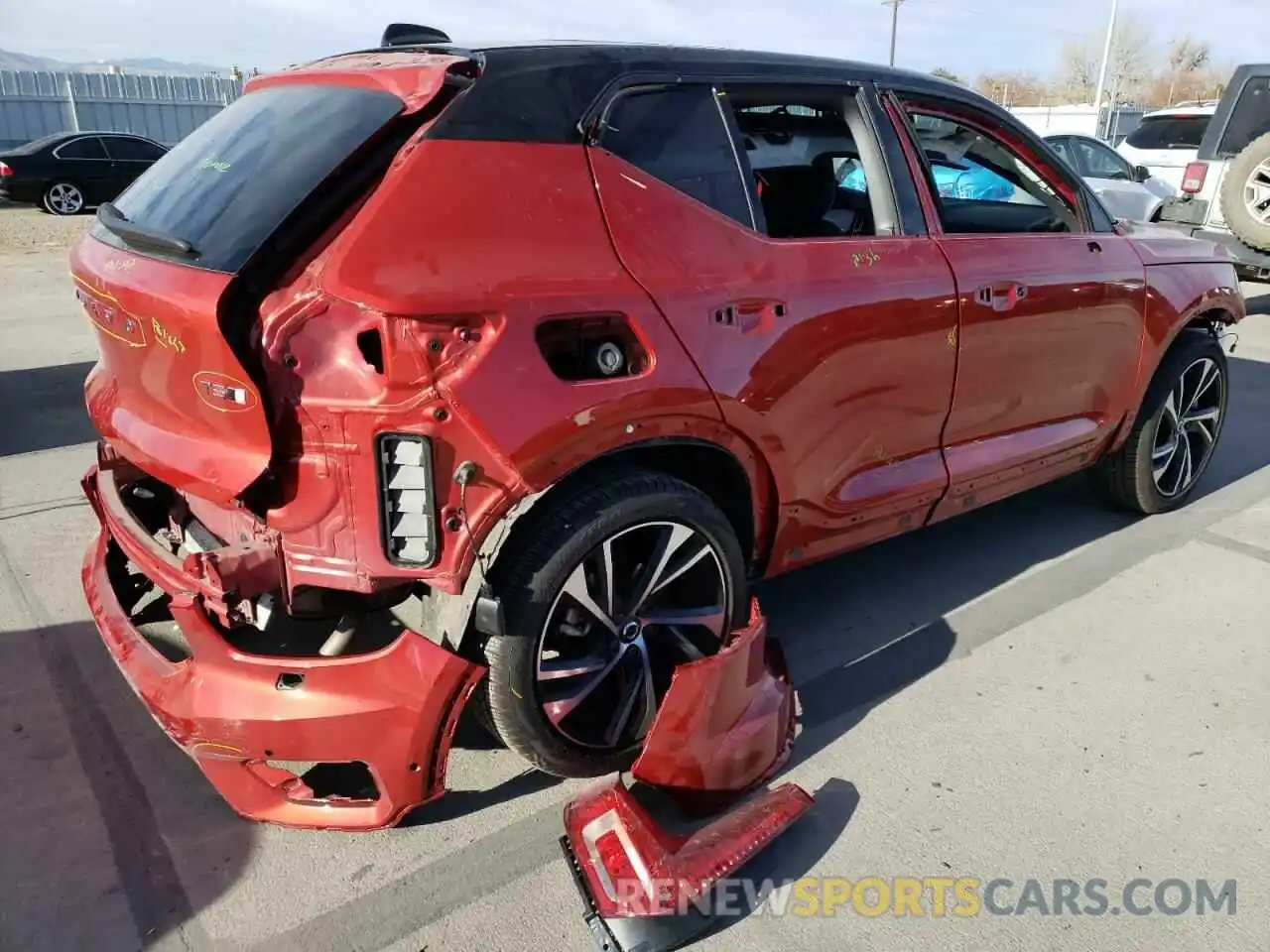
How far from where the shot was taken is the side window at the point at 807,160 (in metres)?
3.10

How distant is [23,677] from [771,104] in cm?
300

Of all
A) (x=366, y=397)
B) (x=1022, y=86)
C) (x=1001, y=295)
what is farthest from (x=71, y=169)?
(x=1022, y=86)

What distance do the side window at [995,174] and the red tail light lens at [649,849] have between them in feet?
6.91

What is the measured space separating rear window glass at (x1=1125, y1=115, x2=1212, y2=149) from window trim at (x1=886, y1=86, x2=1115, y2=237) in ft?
33.7

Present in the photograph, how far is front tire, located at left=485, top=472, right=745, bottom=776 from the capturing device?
2.43 m

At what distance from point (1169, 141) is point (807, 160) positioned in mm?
11293

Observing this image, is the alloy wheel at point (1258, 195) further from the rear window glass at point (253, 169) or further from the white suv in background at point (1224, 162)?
the rear window glass at point (253, 169)

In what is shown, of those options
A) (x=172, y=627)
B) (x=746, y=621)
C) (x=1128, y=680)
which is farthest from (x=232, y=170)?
(x=1128, y=680)

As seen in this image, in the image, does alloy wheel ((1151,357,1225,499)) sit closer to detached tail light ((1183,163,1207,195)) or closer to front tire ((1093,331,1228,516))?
front tire ((1093,331,1228,516))

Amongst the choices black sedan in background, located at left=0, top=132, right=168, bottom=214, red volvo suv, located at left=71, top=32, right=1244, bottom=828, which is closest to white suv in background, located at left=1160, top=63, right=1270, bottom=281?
red volvo suv, located at left=71, top=32, right=1244, bottom=828

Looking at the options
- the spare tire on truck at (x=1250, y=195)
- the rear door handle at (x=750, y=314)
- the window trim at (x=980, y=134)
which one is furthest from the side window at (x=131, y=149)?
the rear door handle at (x=750, y=314)

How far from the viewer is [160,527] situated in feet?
10.5

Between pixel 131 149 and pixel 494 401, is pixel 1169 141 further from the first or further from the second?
pixel 131 149

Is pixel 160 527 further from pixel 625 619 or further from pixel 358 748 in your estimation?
pixel 625 619
